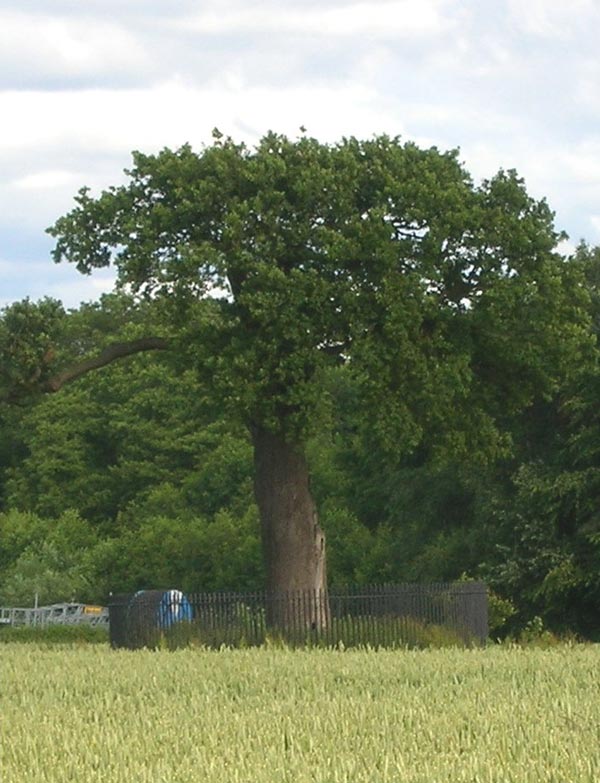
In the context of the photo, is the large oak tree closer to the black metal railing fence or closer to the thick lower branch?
the thick lower branch

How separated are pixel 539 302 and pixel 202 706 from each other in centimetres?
2391

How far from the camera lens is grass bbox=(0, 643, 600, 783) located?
11.3 meters

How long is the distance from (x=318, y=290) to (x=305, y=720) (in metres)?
22.8

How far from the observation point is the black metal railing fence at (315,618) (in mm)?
32781

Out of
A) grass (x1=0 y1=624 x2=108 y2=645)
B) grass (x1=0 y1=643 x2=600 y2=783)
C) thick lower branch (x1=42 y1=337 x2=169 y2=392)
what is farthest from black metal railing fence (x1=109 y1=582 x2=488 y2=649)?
grass (x1=0 y1=624 x2=108 y2=645)

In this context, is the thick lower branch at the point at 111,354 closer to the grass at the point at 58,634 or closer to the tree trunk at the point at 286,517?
the tree trunk at the point at 286,517

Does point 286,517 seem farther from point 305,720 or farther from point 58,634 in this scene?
point 305,720

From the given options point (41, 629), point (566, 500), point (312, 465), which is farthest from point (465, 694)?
point (312, 465)

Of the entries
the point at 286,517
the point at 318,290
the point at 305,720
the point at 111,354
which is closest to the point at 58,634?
the point at 111,354

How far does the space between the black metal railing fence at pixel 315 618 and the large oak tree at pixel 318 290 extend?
12.7 feet

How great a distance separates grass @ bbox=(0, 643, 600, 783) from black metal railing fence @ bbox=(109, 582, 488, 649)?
8.88 meters

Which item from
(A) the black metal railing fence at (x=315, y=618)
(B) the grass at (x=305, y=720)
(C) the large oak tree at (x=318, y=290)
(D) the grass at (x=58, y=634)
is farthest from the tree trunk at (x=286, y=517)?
(B) the grass at (x=305, y=720)

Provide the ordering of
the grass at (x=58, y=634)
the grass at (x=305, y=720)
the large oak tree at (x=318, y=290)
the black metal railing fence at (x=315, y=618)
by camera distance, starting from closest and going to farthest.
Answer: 1. the grass at (x=305, y=720)
2. the black metal railing fence at (x=315, y=618)
3. the large oak tree at (x=318, y=290)
4. the grass at (x=58, y=634)

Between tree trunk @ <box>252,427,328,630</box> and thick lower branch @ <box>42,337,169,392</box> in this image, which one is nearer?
tree trunk @ <box>252,427,328,630</box>
